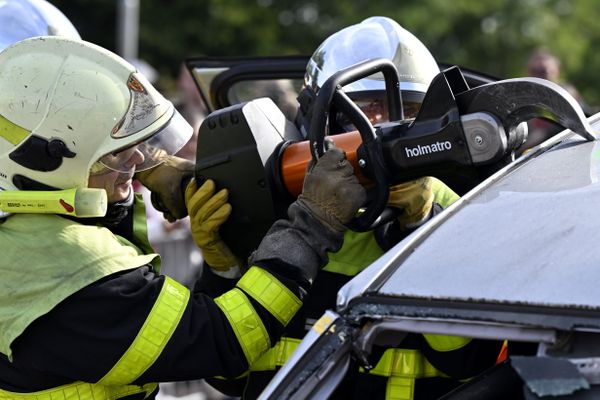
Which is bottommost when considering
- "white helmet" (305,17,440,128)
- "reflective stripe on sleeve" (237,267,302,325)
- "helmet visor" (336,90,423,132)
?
"reflective stripe on sleeve" (237,267,302,325)

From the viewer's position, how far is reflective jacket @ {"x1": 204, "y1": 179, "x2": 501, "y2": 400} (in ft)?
7.12

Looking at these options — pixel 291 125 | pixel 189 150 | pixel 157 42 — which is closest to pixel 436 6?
pixel 157 42

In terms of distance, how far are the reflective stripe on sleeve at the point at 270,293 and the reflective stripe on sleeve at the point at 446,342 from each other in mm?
318

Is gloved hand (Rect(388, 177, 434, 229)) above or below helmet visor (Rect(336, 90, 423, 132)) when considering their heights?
below

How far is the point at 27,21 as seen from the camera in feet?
11.9

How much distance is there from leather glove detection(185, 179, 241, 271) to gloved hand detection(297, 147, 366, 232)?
0.37m

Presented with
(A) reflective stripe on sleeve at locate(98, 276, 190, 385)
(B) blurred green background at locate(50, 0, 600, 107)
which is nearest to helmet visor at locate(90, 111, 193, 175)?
(A) reflective stripe on sleeve at locate(98, 276, 190, 385)

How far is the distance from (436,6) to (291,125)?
17.5 m

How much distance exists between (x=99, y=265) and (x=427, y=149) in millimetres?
743

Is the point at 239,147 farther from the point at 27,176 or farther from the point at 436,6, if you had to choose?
the point at 436,6

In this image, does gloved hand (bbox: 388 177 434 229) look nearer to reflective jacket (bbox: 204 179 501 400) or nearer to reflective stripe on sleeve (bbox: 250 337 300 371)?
reflective jacket (bbox: 204 179 501 400)

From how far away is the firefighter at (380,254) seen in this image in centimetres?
221

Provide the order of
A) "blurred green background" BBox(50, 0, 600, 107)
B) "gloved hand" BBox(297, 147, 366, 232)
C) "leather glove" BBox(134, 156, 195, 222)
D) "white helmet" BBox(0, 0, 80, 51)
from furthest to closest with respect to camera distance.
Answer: "blurred green background" BBox(50, 0, 600, 107) → "white helmet" BBox(0, 0, 80, 51) → "leather glove" BBox(134, 156, 195, 222) → "gloved hand" BBox(297, 147, 366, 232)

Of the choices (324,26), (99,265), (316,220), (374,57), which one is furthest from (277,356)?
Result: (324,26)
